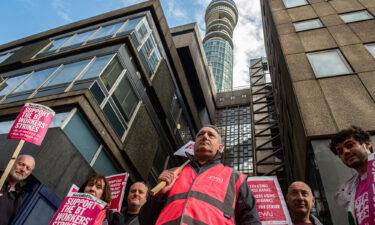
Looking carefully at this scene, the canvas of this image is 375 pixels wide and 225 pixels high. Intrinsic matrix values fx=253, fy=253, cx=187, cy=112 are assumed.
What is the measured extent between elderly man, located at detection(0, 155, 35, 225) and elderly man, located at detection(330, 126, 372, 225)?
4.66 metres

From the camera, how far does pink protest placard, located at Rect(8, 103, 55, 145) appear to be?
5.03 meters

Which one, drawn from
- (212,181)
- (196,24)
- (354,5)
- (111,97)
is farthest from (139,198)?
(196,24)

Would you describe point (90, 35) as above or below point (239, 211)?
above

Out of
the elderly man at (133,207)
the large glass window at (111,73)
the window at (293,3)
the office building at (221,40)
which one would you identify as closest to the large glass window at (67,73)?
the large glass window at (111,73)

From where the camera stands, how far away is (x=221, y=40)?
307 ft

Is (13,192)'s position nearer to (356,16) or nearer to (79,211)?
(79,211)

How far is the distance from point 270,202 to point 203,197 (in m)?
4.66

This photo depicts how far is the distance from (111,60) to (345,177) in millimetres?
8728

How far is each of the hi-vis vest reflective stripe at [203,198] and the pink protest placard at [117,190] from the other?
182 inches

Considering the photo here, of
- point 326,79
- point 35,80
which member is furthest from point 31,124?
point 326,79

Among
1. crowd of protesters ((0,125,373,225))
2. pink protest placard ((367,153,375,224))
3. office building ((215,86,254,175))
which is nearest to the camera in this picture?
pink protest placard ((367,153,375,224))

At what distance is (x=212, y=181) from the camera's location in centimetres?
250

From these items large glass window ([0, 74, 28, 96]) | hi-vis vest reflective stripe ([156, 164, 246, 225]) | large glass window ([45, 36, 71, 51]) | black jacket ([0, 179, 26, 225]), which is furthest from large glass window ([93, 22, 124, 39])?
hi-vis vest reflective stripe ([156, 164, 246, 225])

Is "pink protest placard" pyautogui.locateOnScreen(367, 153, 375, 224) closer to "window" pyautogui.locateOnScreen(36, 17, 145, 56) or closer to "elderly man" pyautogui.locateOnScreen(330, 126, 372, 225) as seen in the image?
"elderly man" pyautogui.locateOnScreen(330, 126, 372, 225)
